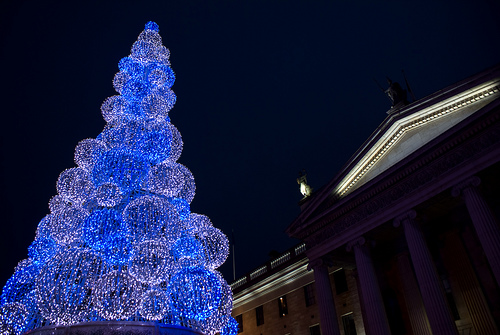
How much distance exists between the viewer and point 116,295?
972cm

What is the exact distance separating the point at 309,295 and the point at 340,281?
282cm

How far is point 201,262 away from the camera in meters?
11.3

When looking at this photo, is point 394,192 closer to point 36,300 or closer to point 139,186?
point 139,186

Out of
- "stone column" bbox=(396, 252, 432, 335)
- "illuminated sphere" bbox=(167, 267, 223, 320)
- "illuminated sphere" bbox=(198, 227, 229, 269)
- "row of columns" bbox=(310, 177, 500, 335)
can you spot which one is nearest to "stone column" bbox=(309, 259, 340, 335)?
"row of columns" bbox=(310, 177, 500, 335)

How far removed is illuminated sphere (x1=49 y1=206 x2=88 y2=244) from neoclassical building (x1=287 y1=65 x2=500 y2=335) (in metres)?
13.6

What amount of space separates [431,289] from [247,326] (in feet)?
60.7

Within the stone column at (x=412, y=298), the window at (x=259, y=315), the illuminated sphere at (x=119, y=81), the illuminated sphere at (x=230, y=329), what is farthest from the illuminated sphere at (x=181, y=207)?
the window at (x=259, y=315)

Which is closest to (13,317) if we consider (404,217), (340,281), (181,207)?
(181,207)

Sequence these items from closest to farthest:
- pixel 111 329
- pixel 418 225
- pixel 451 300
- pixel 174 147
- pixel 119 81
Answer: pixel 111 329
pixel 174 147
pixel 119 81
pixel 418 225
pixel 451 300

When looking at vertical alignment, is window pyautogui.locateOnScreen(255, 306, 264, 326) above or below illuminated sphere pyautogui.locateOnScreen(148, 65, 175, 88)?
below

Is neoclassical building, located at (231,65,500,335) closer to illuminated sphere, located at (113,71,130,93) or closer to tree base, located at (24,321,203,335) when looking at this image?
tree base, located at (24,321,203,335)

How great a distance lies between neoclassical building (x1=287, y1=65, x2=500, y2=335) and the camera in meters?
15.1

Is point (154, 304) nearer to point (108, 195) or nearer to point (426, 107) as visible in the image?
point (108, 195)

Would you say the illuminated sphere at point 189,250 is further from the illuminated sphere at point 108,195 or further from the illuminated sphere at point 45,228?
the illuminated sphere at point 45,228
